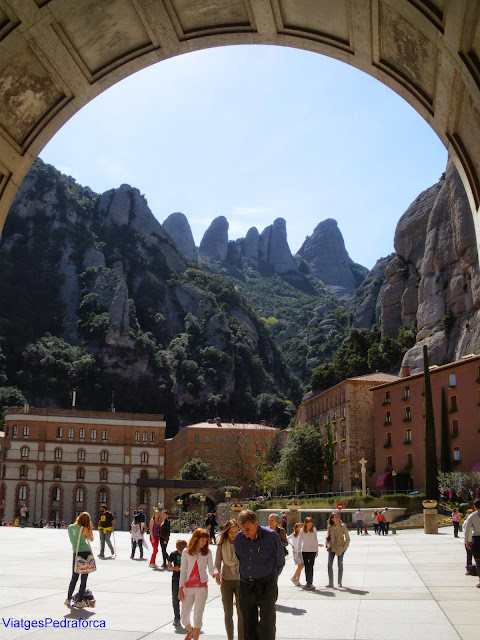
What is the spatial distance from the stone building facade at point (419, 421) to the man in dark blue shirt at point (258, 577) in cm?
4103

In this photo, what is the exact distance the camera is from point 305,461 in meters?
66.6

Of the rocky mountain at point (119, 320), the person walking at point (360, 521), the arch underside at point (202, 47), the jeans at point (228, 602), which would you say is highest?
the rocky mountain at point (119, 320)

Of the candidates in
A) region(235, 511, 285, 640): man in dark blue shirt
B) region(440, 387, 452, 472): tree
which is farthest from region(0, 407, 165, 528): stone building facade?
region(235, 511, 285, 640): man in dark blue shirt

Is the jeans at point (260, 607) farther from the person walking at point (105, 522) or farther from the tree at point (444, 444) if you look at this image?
the tree at point (444, 444)

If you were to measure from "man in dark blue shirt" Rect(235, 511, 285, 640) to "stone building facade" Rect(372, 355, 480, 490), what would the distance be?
41030 mm

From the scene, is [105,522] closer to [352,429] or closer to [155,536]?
[155,536]

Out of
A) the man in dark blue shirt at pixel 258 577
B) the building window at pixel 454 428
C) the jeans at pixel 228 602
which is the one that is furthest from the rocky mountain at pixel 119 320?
the man in dark blue shirt at pixel 258 577

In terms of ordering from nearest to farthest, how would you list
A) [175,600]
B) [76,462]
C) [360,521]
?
1. [175,600]
2. [360,521]
3. [76,462]

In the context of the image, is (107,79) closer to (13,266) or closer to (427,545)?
(427,545)

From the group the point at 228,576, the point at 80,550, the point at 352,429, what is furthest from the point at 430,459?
the point at 228,576

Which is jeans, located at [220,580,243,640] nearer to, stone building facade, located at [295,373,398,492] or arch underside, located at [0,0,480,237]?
arch underside, located at [0,0,480,237]

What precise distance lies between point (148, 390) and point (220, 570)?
361 ft

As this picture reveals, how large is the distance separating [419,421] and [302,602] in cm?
4478

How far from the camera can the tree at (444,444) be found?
157 feet
